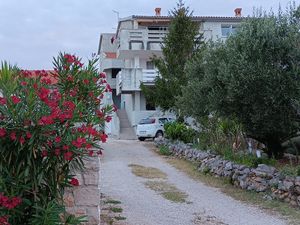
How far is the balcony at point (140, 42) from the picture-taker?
38.9 m

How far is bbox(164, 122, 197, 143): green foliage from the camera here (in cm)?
2311

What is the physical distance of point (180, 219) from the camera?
852 cm

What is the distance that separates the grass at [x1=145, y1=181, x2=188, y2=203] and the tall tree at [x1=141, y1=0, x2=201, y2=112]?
12.6 m

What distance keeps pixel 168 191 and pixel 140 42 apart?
93.3 feet

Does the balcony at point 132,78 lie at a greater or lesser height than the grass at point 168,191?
greater

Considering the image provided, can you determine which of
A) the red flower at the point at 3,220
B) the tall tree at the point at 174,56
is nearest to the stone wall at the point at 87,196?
the red flower at the point at 3,220

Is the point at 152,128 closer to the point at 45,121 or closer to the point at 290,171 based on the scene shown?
the point at 290,171

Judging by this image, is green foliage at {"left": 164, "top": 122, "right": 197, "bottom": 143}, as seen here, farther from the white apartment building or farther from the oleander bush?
the oleander bush

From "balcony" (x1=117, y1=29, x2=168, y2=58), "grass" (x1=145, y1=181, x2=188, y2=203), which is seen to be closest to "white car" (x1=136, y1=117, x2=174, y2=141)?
"balcony" (x1=117, y1=29, x2=168, y2=58)

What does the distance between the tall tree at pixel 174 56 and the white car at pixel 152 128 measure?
12.8 ft

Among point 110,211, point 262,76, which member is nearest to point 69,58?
point 110,211

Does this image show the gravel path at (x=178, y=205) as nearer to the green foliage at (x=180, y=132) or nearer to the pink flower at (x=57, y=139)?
the pink flower at (x=57, y=139)

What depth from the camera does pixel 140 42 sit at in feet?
128

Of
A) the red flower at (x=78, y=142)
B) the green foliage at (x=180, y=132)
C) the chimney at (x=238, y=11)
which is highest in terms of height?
the chimney at (x=238, y=11)
